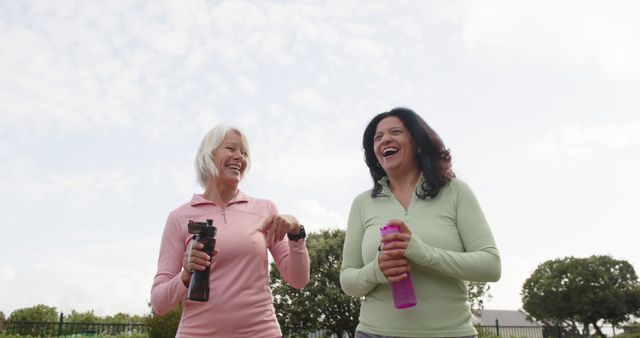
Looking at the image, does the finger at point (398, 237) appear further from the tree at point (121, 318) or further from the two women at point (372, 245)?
the tree at point (121, 318)

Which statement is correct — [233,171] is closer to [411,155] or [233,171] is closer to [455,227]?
[411,155]

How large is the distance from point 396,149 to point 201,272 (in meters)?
1.22

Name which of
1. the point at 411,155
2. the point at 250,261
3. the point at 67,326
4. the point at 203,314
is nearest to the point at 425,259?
the point at 411,155

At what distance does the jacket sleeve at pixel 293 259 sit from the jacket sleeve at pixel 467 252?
2.61ft

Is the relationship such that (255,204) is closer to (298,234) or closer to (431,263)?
(298,234)

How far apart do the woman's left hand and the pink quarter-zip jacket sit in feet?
0.44

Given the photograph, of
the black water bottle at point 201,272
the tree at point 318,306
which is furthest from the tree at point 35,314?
the black water bottle at point 201,272

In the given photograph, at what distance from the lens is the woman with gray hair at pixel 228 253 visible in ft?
9.11

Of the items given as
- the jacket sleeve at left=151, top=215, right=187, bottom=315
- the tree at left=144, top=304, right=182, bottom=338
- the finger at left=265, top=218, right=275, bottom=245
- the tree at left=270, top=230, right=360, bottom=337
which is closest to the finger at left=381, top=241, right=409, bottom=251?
the finger at left=265, top=218, right=275, bottom=245

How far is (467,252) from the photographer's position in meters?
2.57

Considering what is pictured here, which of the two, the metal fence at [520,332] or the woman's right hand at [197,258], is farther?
the metal fence at [520,332]

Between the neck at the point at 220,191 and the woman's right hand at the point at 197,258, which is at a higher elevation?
the neck at the point at 220,191

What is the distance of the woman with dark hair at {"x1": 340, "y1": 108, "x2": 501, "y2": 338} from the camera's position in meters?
2.44

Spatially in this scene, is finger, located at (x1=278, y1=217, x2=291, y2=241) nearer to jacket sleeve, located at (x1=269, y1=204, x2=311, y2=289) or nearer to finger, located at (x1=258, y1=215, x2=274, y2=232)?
finger, located at (x1=258, y1=215, x2=274, y2=232)
